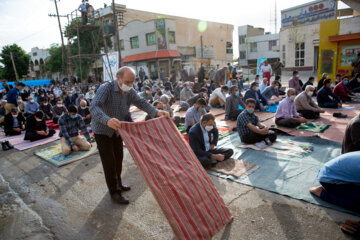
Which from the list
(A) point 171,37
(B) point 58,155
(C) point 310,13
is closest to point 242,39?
(A) point 171,37

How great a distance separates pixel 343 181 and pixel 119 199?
2851 millimetres

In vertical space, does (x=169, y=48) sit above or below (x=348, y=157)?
above

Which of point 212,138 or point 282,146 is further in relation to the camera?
point 282,146

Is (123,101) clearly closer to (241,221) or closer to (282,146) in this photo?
(241,221)

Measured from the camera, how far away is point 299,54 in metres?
21.7

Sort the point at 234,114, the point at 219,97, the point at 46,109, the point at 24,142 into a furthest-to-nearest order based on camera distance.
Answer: the point at 219,97, the point at 46,109, the point at 234,114, the point at 24,142

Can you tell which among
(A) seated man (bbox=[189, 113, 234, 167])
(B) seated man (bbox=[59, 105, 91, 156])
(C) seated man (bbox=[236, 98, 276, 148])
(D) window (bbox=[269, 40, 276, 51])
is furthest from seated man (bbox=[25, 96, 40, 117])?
(D) window (bbox=[269, 40, 276, 51])

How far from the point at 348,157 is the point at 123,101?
2.80 metres

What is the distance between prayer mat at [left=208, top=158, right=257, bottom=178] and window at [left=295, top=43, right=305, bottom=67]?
20571 millimetres

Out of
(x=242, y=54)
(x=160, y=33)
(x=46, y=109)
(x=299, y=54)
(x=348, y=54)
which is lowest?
(x=46, y=109)

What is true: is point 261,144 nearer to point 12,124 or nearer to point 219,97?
point 219,97

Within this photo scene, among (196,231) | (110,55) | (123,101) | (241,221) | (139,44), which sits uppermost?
(139,44)

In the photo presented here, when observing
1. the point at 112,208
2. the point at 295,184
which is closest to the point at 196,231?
the point at 112,208

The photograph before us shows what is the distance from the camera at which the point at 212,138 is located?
4.54m
